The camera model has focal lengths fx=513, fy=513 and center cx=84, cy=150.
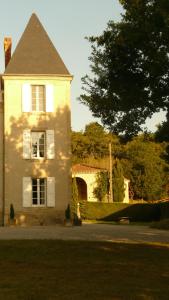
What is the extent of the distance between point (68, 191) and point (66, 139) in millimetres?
2993

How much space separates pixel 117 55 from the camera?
14969mm

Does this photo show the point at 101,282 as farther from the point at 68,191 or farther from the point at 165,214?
the point at 165,214

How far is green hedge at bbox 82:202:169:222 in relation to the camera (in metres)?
40.5

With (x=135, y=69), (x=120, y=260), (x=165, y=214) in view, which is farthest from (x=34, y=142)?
(x=120, y=260)

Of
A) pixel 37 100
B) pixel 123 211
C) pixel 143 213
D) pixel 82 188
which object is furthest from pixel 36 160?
pixel 82 188

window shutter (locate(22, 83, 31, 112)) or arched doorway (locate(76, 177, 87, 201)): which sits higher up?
window shutter (locate(22, 83, 31, 112))

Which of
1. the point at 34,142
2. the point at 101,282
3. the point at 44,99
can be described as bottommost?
the point at 101,282

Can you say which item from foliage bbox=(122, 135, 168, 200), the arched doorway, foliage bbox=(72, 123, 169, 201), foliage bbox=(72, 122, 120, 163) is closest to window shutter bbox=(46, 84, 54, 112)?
foliage bbox=(72, 123, 169, 201)

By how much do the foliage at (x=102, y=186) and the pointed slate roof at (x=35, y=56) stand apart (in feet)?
74.0

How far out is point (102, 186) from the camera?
2019 inches

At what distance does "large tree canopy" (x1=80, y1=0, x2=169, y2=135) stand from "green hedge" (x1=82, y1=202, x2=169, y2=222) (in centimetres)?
Answer: 2415

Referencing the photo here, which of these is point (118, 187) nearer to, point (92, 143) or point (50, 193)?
point (92, 143)

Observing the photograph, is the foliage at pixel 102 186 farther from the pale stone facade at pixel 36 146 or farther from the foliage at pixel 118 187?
the pale stone facade at pixel 36 146

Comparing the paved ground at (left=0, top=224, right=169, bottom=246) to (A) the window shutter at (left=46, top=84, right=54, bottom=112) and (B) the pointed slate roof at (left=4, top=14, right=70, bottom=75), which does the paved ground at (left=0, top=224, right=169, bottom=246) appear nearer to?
(A) the window shutter at (left=46, top=84, right=54, bottom=112)
